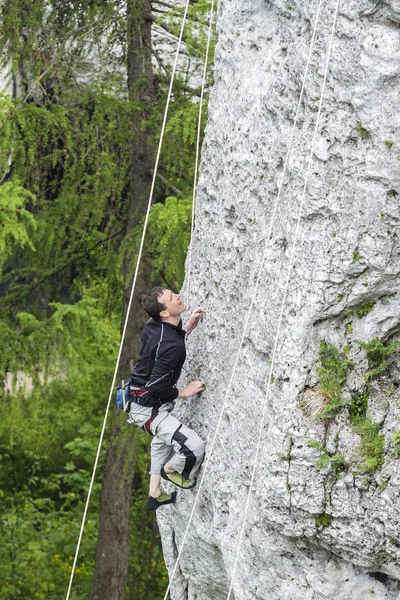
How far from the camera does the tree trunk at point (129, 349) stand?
9336mm

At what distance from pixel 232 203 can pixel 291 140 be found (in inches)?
28.0

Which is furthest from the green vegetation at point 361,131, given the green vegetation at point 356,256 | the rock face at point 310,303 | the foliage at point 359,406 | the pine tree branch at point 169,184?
the pine tree branch at point 169,184

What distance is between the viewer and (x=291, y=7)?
4.94m

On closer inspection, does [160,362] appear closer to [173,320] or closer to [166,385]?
[166,385]

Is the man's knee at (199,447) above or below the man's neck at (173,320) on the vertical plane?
below

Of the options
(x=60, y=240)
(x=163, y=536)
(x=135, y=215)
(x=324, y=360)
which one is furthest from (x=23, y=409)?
(x=324, y=360)

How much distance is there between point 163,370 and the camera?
17.3ft

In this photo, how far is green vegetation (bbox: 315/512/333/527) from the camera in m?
4.57

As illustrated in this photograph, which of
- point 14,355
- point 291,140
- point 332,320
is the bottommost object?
point 14,355

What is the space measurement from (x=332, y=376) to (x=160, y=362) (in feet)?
3.87

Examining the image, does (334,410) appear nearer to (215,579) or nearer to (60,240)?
(215,579)

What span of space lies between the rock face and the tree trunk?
13.1ft

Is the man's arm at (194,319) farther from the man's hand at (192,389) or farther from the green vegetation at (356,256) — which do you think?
the green vegetation at (356,256)

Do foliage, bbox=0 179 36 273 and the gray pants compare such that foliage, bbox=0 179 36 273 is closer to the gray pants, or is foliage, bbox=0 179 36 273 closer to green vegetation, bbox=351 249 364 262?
the gray pants
